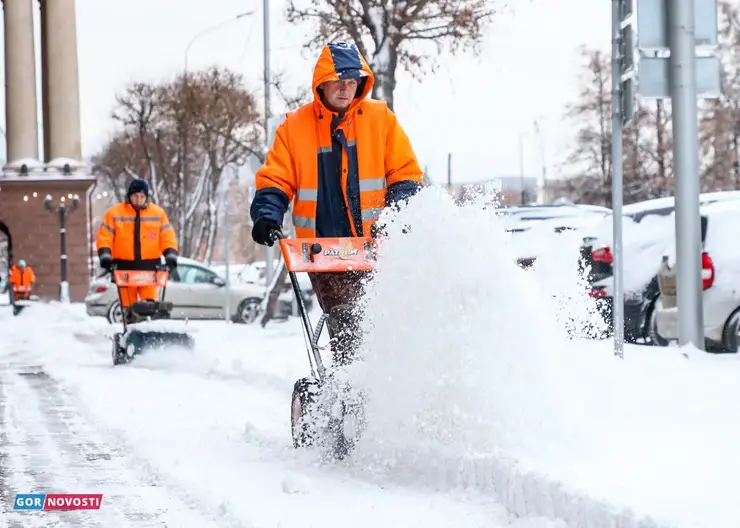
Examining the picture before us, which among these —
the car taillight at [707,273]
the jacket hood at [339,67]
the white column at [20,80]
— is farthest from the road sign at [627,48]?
the white column at [20,80]

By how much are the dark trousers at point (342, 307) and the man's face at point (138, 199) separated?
7518mm

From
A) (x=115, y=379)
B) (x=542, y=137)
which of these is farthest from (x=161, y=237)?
(x=542, y=137)

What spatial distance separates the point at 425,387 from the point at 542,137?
2536 inches

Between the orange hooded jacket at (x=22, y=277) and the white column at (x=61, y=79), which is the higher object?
the white column at (x=61, y=79)

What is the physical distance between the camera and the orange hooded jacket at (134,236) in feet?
47.5

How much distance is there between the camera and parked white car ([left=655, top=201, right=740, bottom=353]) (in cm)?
1206

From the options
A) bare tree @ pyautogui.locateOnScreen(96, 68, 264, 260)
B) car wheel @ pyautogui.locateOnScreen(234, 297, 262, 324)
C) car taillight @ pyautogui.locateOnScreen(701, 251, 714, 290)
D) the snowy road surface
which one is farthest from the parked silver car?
car taillight @ pyautogui.locateOnScreen(701, 251, 714, 290)

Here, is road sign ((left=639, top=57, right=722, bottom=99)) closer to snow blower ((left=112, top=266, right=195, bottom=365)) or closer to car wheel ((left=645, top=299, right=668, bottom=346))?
car wheel ((left=645, top=299, right=668, bottom=346))

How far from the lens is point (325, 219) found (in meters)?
7.20

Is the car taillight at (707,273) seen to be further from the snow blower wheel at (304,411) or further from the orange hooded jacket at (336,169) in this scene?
the snow blower wheel at (304,411)

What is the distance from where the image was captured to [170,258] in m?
14.4

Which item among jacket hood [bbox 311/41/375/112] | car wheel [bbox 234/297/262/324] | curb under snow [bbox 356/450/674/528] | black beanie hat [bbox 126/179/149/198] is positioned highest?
jacket hood [bbox 311/41/375/112]

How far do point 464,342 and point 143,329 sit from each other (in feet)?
27.1

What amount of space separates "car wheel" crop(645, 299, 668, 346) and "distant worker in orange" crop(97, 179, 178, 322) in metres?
4.77
